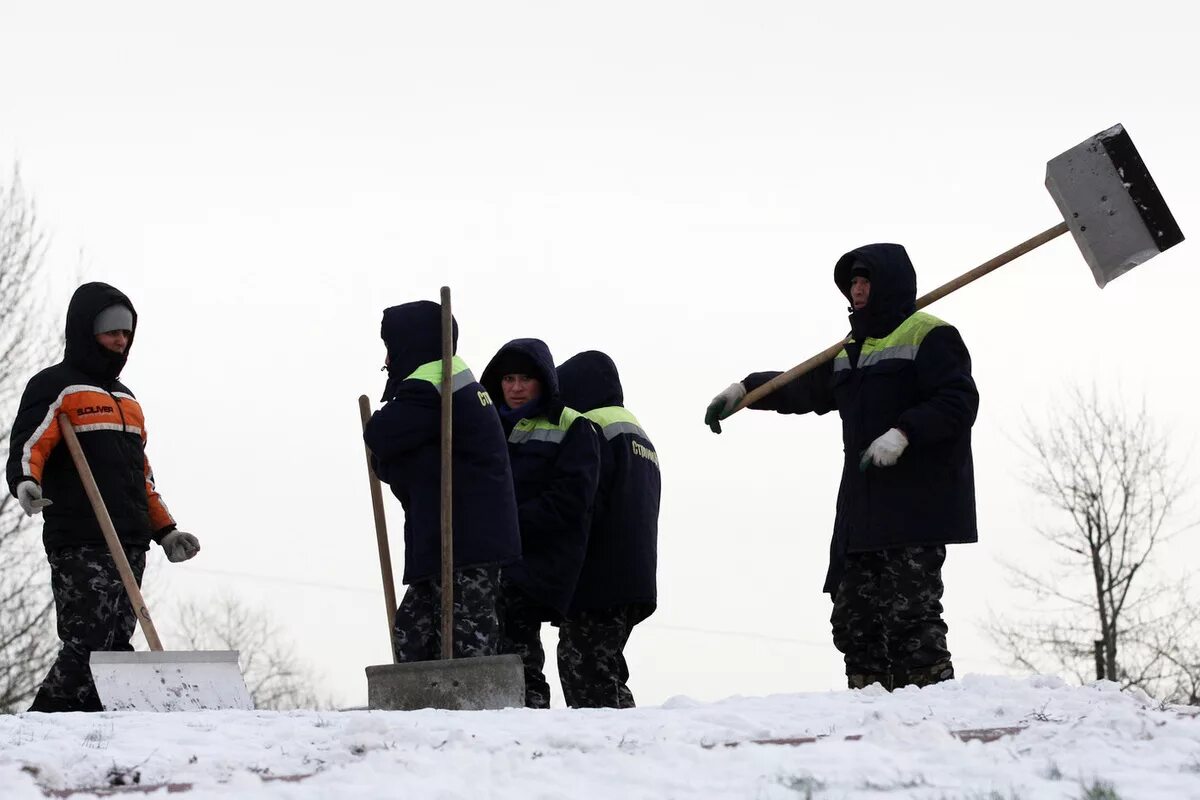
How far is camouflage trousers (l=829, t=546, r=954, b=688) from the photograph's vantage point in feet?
22.7

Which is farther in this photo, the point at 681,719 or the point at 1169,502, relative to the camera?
the point at 1169,502

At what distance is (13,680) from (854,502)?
51.9ft

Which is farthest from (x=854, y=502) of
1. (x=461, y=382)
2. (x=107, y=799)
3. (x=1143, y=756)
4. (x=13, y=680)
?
(x=13, y=680)

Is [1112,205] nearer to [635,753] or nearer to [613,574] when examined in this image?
[613,574]

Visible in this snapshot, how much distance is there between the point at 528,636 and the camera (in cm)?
799

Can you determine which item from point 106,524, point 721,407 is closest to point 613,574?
point 721,407

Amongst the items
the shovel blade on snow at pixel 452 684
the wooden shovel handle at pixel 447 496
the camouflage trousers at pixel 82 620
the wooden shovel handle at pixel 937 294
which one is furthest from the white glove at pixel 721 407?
the camouflage trousers at pixel 82 620

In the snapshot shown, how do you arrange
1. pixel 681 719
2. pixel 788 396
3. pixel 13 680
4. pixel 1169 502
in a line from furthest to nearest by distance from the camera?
1. pixel 1169 502
2. pixel 13 680
3. pixel 788 396
4. pixel 681 719

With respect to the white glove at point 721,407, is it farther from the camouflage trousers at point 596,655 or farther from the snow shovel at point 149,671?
the snow shovel at point 149,671

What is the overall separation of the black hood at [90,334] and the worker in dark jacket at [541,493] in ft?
5.89

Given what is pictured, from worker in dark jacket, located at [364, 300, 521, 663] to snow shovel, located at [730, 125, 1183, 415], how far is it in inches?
58.8

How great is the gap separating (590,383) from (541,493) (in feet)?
2.89

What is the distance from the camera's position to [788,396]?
26.3ft

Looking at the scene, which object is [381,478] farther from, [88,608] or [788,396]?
[788,396]
